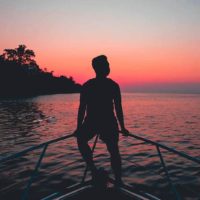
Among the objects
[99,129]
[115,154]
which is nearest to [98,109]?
[99,129]

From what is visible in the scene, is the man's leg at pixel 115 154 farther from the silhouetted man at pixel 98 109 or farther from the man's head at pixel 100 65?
the man's head at pixel 100 65

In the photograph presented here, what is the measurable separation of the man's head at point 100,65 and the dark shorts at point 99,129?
2.82 ft

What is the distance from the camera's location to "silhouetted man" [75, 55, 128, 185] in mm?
4496

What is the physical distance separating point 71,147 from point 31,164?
449 centimetres

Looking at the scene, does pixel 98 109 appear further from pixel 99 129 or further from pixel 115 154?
pixel 115 154

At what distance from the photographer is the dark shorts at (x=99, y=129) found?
15.0 ft

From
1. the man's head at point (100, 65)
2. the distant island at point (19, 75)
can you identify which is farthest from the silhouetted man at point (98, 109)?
the distant island at point (19, 75)

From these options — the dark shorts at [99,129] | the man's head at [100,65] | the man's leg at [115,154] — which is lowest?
the man's leg at [115,154]

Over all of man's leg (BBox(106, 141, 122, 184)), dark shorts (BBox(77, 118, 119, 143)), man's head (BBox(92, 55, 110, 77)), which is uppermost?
man's head (BBox(92, 55, 110, 77))

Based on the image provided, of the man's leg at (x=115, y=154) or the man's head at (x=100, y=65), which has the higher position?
the man's head at (x=100, y=65)

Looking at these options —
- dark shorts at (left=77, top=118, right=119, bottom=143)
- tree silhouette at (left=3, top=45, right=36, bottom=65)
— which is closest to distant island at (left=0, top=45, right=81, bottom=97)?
tree silhouette at (left=3, top=45, right=36, bottom=65)

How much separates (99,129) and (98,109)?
38 centimetres

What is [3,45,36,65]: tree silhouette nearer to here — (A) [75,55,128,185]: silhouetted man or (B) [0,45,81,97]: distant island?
(B) [0,45,81,97]: distant island

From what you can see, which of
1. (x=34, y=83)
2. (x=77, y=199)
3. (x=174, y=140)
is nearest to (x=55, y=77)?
(x=34, y=83)
